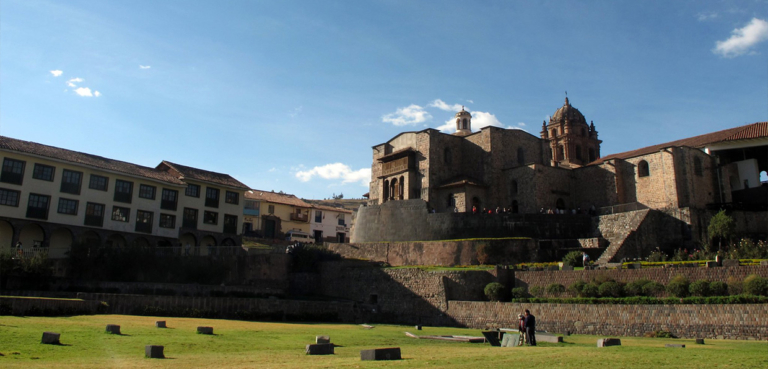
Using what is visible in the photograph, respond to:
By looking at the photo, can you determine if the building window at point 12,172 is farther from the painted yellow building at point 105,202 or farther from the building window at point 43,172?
the building window at point 43,172

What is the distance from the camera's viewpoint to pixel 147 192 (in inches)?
1697

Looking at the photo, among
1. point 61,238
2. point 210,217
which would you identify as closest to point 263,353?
point 61,238

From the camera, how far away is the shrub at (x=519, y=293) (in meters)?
25.7

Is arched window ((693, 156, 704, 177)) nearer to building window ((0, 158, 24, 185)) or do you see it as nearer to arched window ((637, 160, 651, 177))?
arched window ((637, 160, 651, 177))

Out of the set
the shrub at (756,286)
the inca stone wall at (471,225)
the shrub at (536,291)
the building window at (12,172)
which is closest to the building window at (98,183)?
the building window at (12,172)

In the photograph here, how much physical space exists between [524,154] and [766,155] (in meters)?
18.5

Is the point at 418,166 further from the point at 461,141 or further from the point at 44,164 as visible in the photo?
the point at 44,164

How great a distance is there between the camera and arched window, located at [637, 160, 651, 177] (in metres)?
43.6

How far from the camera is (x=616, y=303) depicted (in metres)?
21.6

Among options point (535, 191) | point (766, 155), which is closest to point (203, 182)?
point (535, 191)

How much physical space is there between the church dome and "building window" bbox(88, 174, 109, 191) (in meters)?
50.9

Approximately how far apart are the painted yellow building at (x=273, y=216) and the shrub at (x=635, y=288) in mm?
40528

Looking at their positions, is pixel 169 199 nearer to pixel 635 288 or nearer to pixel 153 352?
pixel 153 352

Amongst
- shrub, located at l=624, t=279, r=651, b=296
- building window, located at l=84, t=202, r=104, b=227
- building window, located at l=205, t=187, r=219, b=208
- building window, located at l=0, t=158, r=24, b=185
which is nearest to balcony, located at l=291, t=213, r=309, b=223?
building window, located at l=205, t=187, r=219, b=208
